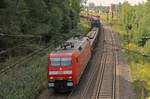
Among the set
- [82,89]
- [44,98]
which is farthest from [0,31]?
[82,89]

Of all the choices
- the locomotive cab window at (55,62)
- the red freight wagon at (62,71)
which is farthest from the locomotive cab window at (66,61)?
the locomotive cab window at (55,62)

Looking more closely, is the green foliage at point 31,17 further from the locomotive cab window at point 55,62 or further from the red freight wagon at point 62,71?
the red freight wagon at point 62,71

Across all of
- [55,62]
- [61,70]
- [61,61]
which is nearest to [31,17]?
[55,62]

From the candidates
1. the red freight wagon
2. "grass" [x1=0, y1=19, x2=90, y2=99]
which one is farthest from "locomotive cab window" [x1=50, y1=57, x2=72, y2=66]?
"grass" [x1=0, y1=19, x2=90, y2=99]

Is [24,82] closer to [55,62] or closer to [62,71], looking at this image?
[55,62]

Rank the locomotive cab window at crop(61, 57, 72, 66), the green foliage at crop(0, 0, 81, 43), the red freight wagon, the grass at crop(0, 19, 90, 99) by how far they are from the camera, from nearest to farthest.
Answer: the grass at crop(0, 19, 90, 99), the red freight wagon, the locomotive cab window at crop(61, 57, 72, 66), the green foliage at crop(0, 0, 81, 43)

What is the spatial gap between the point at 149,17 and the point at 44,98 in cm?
2990

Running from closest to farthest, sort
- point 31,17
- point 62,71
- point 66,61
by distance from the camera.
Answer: point 62,71, point 66,61, point 31,17

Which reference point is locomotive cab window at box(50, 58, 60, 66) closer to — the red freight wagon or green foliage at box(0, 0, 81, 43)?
the red freight wagon

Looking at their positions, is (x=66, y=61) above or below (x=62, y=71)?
above

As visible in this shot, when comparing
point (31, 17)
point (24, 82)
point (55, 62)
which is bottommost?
point (24, 82)

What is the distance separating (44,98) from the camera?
15.1 meters

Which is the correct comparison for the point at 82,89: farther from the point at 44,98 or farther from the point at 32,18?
the point at 32,18

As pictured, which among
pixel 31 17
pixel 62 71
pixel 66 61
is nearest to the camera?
pixel 62 71
